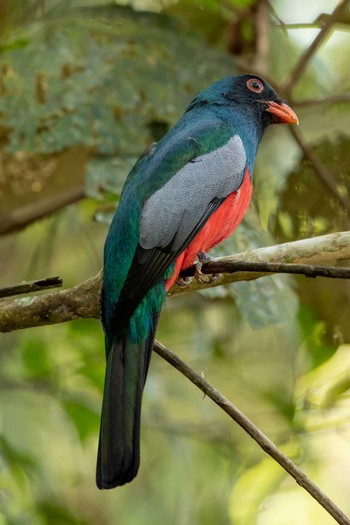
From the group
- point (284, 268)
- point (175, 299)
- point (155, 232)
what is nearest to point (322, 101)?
point (175, 299)

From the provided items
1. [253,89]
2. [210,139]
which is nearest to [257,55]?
[253,89]

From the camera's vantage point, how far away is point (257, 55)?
18.0 ft

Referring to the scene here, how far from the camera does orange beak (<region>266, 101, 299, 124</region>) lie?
440cm

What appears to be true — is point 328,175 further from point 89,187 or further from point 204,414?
point 204,414

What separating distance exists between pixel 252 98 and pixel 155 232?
4.35 ft

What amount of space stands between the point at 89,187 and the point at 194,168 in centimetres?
92

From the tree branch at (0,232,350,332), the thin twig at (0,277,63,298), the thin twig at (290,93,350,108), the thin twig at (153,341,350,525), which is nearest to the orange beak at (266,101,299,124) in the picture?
the thin twig at (290,93,350,108)

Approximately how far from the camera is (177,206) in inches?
137

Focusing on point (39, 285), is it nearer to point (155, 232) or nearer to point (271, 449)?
point (155, 232)

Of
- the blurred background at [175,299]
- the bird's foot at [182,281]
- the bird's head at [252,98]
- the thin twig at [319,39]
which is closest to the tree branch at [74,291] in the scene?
the bird's foot at [182,281]

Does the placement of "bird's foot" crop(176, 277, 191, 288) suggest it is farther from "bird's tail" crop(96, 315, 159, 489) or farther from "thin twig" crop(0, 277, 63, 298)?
"thin twig" crop(0, 277, 63, 298)

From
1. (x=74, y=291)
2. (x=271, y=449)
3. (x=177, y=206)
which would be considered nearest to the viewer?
(x=271, y=449)

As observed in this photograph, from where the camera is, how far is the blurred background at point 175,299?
487 centimetres

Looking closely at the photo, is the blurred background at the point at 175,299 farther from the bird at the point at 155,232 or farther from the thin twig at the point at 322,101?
the bird at the point at 155,232
